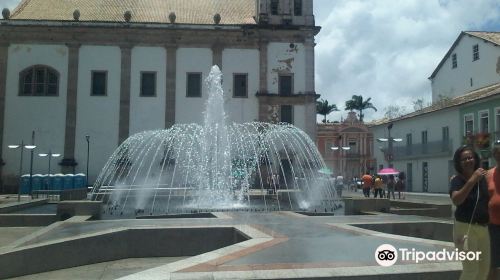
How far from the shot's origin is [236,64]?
3328 centimetres

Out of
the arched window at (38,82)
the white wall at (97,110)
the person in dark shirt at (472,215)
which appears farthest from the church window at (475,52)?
the person in dark shirt at (472,215)

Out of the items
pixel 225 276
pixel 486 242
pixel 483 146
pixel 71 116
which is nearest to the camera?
pixel 486 242

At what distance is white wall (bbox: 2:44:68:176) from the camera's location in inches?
1235

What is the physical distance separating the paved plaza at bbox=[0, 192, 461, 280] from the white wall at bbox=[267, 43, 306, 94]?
24.1 m

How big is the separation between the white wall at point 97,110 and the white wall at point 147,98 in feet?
3.32

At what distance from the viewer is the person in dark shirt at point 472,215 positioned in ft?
12.4

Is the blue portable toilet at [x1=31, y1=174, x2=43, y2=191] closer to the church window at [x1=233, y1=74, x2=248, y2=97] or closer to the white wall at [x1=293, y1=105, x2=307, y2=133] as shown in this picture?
the church window at [x1=233, y1=74, x2=248, y2=97]

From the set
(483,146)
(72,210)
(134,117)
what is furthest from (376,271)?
(134,117)

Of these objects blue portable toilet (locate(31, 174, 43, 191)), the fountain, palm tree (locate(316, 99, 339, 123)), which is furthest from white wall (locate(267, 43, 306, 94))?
palm tree (locate(316, 99, 339, 123))

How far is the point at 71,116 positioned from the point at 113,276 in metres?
27.7

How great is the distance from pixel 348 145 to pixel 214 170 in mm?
44682

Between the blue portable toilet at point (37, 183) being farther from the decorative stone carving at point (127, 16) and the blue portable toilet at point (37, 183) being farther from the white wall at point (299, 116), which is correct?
the white wall at point (299, 116)

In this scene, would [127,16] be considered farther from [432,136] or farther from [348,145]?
[348,145]

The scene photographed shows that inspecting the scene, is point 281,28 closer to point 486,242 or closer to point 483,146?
point 483,146
